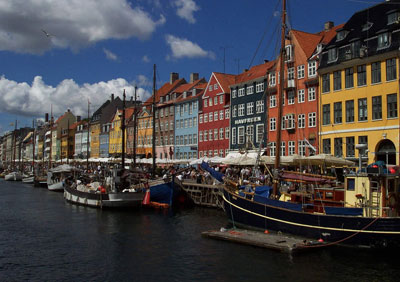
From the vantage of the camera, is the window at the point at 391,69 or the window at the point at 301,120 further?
the window at the point at 301,120

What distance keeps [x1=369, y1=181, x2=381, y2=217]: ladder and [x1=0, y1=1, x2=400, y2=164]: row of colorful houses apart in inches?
119

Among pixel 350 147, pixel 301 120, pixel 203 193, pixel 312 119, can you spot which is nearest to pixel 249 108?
pixel 301 120

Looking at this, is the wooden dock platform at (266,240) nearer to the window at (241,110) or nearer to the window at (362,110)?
the window at (362,110)

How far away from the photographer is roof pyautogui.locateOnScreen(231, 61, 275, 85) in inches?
2219

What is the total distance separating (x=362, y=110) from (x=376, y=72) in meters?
3.62

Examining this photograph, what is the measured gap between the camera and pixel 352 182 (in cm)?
2239

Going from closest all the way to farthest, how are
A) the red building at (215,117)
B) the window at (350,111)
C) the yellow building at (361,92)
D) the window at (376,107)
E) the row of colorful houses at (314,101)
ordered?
the yellow building at (361,92) → the row of colorful houses at (314,101) → the window at (376,107) → the window at (350,111) → the red building at (215,117)

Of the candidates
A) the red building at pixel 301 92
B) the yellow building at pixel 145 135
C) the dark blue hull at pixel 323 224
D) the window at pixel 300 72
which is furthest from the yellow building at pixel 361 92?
the yellow building at pixel 145 135

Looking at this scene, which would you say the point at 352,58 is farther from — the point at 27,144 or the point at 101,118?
the point at 27,144

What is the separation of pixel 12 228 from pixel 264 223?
17.0m

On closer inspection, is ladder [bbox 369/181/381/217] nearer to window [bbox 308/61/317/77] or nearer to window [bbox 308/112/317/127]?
window [bbox 308/112/317/127]

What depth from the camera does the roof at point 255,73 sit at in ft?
185

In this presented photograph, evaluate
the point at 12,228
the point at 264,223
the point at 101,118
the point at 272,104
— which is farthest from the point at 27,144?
the point at 264,223

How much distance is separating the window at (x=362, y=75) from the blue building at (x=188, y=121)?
33.1m
